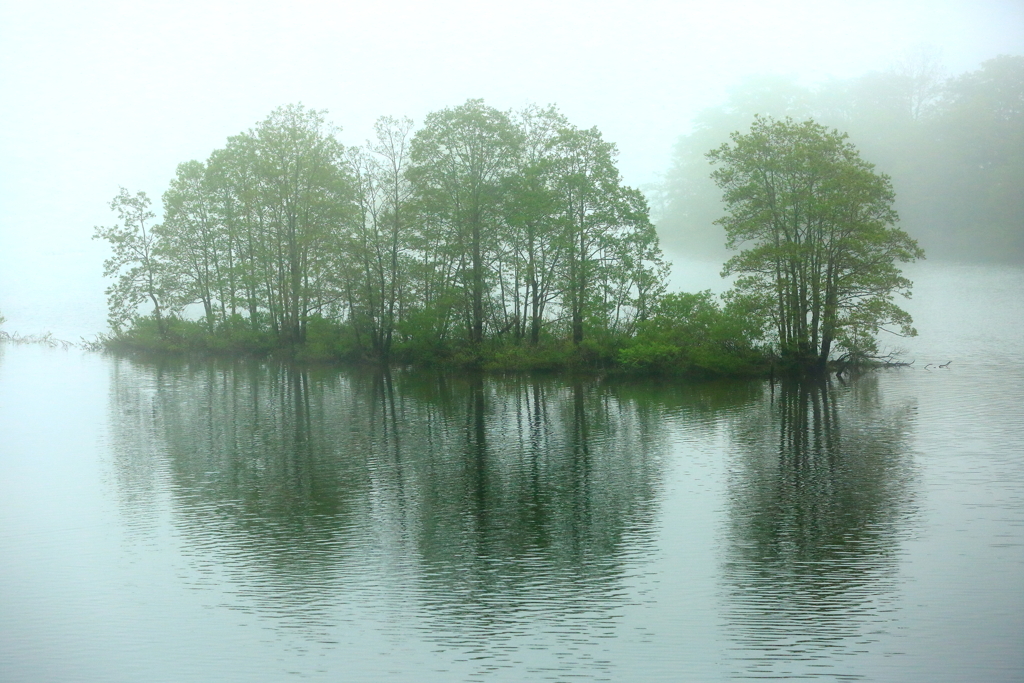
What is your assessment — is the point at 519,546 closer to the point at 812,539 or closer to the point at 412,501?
the point at 412,501

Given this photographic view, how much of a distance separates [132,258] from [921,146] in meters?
46.9

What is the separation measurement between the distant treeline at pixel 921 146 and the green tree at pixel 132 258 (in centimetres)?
3065

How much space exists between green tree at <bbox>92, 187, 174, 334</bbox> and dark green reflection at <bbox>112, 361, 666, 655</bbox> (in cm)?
2691

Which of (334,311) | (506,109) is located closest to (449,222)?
(506,109)

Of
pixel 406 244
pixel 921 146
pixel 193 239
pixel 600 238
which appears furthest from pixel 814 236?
pixel 193 239

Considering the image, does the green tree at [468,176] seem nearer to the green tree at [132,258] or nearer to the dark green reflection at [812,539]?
the green tree at [132,258]

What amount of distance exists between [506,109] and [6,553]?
31.6 metres

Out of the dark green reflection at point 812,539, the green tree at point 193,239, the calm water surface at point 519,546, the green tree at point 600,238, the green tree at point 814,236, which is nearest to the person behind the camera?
the calm water surface at point 519,546

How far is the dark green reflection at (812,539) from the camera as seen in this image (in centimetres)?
774

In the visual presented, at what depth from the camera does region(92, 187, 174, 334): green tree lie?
50.6m

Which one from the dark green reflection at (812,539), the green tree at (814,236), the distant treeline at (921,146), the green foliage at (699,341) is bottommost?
the dark green reflection at (812,539)

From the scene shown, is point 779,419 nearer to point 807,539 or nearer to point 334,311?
point 807,539

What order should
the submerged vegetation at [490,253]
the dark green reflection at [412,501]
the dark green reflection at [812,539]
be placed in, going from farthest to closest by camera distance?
the submerged vegetation at [490,253] → the dark green reflection at [412,501] → the dark green reflection at [812,539]

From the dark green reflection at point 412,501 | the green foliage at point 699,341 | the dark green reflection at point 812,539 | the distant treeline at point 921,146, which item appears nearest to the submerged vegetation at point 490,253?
the green foliage at point 699,341
